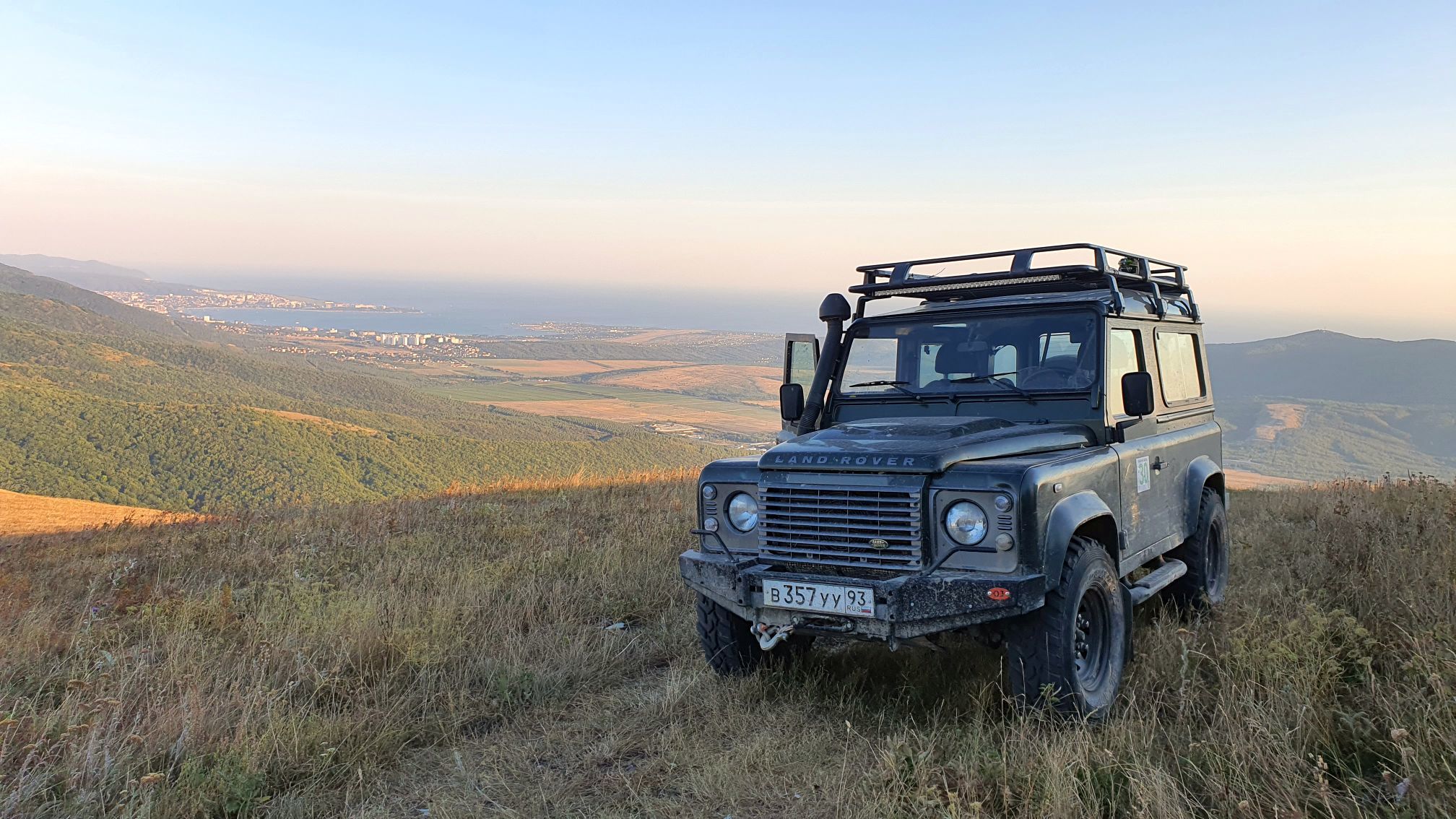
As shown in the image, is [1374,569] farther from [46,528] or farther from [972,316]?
[46,528]

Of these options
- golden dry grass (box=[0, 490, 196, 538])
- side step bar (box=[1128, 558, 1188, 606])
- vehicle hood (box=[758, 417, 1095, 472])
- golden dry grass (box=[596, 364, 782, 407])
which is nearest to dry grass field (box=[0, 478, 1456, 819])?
side step bar (box=[1128, 558, 1188, 606])

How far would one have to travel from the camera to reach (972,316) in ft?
17.7

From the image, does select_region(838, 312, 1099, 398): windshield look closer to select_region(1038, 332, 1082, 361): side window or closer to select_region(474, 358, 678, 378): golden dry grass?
select_region(1038, 332, 1082, 361): side window

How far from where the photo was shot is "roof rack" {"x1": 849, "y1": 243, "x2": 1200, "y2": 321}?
17.4ft

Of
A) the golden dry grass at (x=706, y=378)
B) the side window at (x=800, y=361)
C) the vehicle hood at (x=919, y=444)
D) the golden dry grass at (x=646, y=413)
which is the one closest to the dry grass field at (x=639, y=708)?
the vehicle hood at (x=919, y=444)

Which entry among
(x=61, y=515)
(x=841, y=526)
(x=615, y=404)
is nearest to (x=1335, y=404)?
(x=615, y=404)

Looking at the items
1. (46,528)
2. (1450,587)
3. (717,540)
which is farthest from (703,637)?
(46,528)

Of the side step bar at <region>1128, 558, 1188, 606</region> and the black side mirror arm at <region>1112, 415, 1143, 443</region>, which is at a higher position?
the black side mirror arm at <region>1112, 415, 1143, 443</region>

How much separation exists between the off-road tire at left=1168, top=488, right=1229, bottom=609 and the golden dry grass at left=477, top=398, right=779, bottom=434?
62269mm

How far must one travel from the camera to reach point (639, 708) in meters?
4.55

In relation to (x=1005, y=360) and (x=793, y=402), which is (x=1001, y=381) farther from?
(x=793, y=402)

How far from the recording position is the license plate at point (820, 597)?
12.6 feet

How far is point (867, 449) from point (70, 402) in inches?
3186

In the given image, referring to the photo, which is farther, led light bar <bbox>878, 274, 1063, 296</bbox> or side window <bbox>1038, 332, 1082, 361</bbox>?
led light bar <bbox>878, 274, 1063, 296</bbox>
